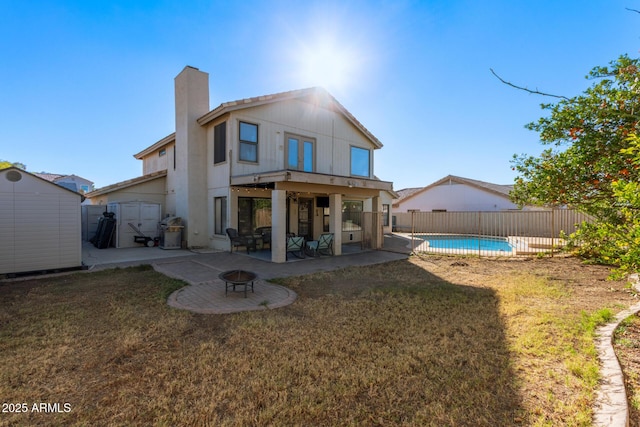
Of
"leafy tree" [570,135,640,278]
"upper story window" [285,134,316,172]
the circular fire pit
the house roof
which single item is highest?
the house roof

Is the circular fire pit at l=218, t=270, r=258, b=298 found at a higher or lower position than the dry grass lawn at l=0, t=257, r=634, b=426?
higher

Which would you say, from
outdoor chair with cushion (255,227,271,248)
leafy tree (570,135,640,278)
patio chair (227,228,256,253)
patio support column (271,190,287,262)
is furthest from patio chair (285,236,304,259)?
leafy tree (570,135,640,278)

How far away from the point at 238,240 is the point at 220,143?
4465mm

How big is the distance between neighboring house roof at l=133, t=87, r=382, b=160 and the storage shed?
6.03 metres

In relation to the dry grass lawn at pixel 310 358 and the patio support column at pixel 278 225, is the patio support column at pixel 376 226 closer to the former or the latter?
the patio support column at pixel 278 225

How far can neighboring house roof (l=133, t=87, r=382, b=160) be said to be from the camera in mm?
11711

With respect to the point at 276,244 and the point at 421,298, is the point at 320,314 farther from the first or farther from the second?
the point at 276,244

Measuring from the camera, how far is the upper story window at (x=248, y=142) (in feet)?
40.0

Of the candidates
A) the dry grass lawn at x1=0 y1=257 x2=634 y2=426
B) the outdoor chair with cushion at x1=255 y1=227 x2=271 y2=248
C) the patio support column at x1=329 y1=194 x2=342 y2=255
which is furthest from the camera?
the outdoor chair with cushion at x1=255 y1=227 x2=271 y2=248

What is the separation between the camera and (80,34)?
10102 millimetres

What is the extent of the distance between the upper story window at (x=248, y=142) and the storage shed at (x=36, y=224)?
232 inches

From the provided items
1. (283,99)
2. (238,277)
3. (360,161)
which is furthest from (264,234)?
(360,161)

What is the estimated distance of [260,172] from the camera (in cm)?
1220

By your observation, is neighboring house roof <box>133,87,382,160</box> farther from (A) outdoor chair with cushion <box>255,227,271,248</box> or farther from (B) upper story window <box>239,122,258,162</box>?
(A) outdoor chair with cushion <box>255,227,271,248</box>
